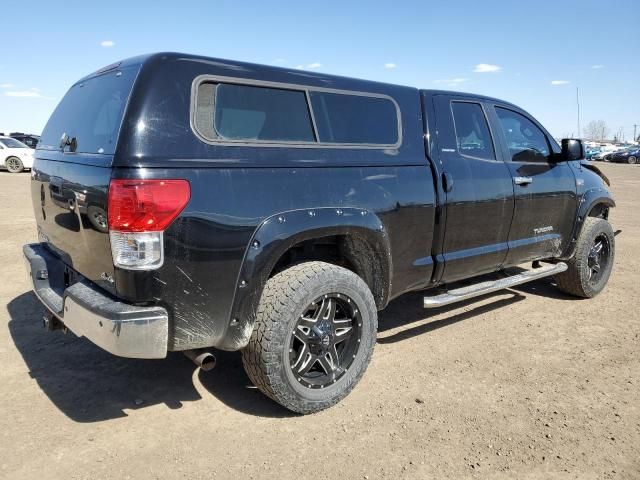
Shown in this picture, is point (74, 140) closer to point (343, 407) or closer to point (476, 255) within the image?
point (343, 407)

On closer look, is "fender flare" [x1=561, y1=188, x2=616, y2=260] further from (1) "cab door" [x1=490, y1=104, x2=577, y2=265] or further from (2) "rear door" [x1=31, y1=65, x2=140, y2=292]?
(2) "rear door" [x1=31, y1=65, x2=140, y2=292]

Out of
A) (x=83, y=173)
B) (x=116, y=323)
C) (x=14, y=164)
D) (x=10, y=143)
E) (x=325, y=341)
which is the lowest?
(x=325, y=341)

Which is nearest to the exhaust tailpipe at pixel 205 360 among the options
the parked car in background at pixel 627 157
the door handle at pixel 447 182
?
the door handle at pixel 447 182

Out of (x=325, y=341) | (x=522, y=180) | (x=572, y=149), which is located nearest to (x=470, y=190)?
(x=522, y=180)

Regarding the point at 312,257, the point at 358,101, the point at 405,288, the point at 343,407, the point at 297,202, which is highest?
the point at 358,101

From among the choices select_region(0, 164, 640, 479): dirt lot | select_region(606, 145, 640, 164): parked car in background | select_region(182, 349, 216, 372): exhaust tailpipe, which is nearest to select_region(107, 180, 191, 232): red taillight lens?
select_region(182, 349, 216, 372): exhaust tailpipe

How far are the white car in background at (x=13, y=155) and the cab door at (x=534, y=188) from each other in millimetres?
20959

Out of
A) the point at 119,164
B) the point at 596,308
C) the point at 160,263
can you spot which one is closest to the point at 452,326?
the point at 596,308

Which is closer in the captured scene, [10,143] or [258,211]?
[258,211]

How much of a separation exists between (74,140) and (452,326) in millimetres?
3347

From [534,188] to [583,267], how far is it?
126 cm

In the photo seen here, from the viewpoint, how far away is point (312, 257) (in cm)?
331

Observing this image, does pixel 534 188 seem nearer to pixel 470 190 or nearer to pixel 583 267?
pixel 470 190

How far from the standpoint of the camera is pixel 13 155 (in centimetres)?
2070
